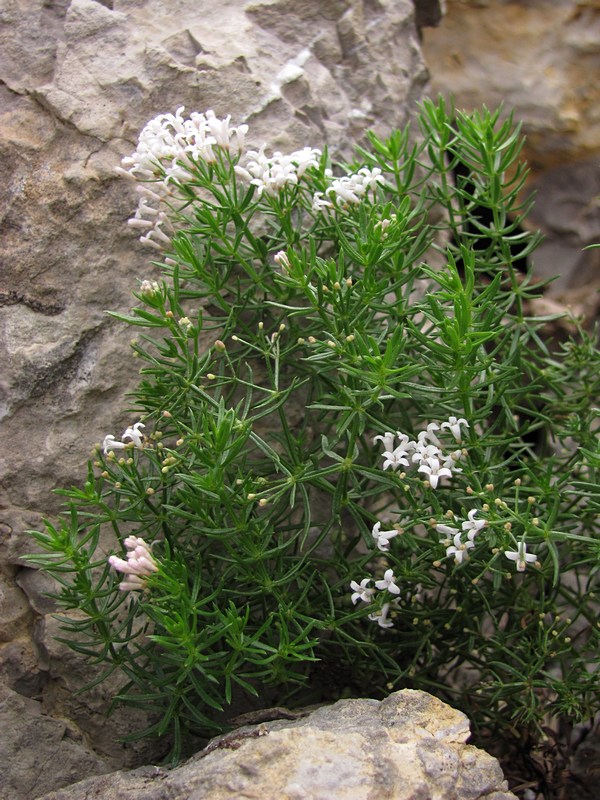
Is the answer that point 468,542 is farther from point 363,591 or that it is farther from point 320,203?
point 320,203

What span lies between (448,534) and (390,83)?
246 centimetres

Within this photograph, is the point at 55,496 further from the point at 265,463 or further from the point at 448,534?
the point at 448,534

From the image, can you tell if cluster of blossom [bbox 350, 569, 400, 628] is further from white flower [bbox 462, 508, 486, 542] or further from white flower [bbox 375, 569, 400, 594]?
white flower [bbox 462, 508, 486, 542]

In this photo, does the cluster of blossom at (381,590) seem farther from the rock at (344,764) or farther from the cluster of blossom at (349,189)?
the cluster of blossom at (349,189)

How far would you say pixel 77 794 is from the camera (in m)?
2.67

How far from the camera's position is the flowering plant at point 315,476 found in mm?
2898

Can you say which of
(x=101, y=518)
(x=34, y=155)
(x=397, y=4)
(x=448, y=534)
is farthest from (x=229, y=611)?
(x=397, y=4)

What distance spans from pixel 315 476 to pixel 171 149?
1.34 metres

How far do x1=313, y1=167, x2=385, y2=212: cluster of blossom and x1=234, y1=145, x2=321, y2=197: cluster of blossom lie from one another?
0.13 metres

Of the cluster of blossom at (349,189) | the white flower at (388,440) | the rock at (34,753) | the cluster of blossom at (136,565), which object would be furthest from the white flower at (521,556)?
the rock at (34,753)

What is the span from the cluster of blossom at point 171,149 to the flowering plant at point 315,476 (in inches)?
0.5

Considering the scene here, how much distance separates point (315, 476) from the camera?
2996 mm

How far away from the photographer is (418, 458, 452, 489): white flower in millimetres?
2889

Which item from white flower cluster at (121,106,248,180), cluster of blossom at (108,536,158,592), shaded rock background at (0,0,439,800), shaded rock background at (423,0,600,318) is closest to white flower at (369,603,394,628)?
cluster of blossom at (108,536,158,592)
